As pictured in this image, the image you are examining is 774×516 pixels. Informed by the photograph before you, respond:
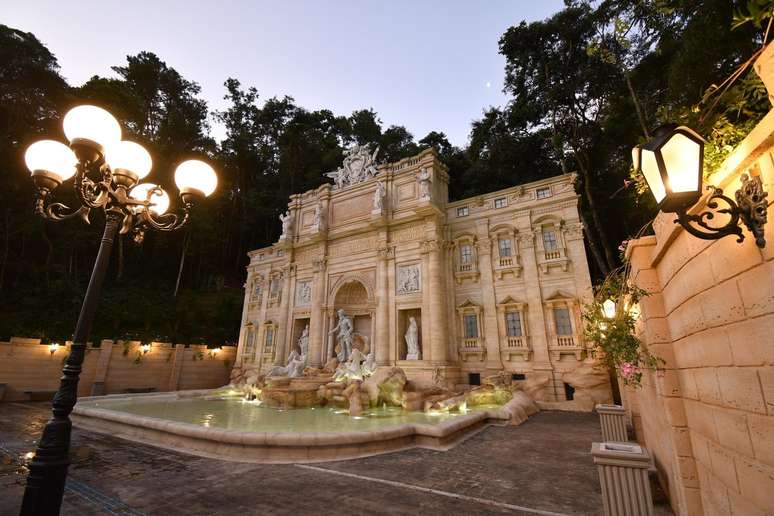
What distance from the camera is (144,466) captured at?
5473mm

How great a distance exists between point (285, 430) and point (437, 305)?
972cm

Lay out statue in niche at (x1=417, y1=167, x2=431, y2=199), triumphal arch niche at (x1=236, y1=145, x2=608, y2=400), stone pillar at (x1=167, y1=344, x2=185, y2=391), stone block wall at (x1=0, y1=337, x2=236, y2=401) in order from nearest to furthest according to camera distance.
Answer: stone block wall at (x1=0, y1=337, x2=236, y2=401) < triumphal arch niche at (x1=236, y1=145, x2=608, y2=400) < statue in niche at (x1=417, y1=167, x2=431, y2=199) < stone pillar at (x1=167, y1=344, x2=185, y2=391)

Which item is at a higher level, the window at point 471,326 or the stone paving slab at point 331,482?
the window at point 471,326

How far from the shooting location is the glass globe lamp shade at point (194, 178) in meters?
4.22

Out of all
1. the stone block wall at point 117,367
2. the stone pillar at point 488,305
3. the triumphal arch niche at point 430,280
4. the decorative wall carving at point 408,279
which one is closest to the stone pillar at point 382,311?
the triumphal arch niche at point 430,280

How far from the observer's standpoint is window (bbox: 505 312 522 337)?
49.3ft

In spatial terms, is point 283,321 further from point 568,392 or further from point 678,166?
point 678,166

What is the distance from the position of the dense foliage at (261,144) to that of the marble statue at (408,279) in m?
9.14

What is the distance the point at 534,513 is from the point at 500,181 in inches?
884

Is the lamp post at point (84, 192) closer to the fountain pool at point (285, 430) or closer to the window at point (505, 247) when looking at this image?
the fountain pool at point (285, 430)

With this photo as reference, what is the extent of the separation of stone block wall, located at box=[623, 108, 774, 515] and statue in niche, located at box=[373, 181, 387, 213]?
15659mm

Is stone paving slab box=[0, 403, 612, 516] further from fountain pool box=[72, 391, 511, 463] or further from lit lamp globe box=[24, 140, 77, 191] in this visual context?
lit lamp globe box=[24, 140, 77, 191]

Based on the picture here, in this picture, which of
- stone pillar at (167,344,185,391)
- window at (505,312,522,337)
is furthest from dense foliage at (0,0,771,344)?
window at (505,312,522,337)

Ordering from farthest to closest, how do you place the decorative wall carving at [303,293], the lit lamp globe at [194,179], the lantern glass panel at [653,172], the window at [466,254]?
the decorative wall carving at [303,293]
the window at [466,254]
the lit lamp globe at [194,179]
the lantern glass panel at [653,172]
